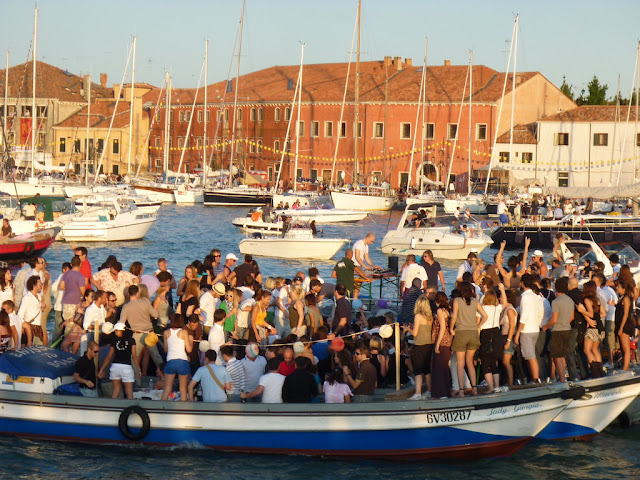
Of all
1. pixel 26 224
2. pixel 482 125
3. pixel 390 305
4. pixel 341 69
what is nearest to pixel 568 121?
pixel 482 125

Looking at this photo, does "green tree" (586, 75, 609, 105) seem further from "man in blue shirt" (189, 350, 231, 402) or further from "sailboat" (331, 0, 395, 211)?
"man in blue shirt" (189, 350, 231, 402)

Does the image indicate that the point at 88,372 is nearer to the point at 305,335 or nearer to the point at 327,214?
the point at 305,335

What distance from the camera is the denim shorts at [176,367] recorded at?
13.3m

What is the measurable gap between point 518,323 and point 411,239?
23.7 m

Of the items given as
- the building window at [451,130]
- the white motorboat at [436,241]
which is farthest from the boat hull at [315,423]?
the building window at [451,130]

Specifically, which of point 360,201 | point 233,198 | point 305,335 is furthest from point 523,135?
point 305,335

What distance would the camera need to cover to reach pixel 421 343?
13.2m

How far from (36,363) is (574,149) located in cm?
6255

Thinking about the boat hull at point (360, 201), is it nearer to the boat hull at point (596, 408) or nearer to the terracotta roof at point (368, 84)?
the terracotta roof at point (368, 84)

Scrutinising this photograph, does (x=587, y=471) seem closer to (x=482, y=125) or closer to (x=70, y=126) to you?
(x=482, y=125)

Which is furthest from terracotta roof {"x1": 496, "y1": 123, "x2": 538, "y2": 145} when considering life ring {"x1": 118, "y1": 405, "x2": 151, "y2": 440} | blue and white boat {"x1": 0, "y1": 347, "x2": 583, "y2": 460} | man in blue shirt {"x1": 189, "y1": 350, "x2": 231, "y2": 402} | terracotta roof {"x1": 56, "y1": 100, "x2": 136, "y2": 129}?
life ring {"x1": 118, "y1": 405, "x2": 151, "y2": 440}

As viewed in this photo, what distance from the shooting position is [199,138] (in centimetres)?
8856

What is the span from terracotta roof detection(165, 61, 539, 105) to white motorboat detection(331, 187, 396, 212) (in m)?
9.90

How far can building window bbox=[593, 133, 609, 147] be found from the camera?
70938mm
